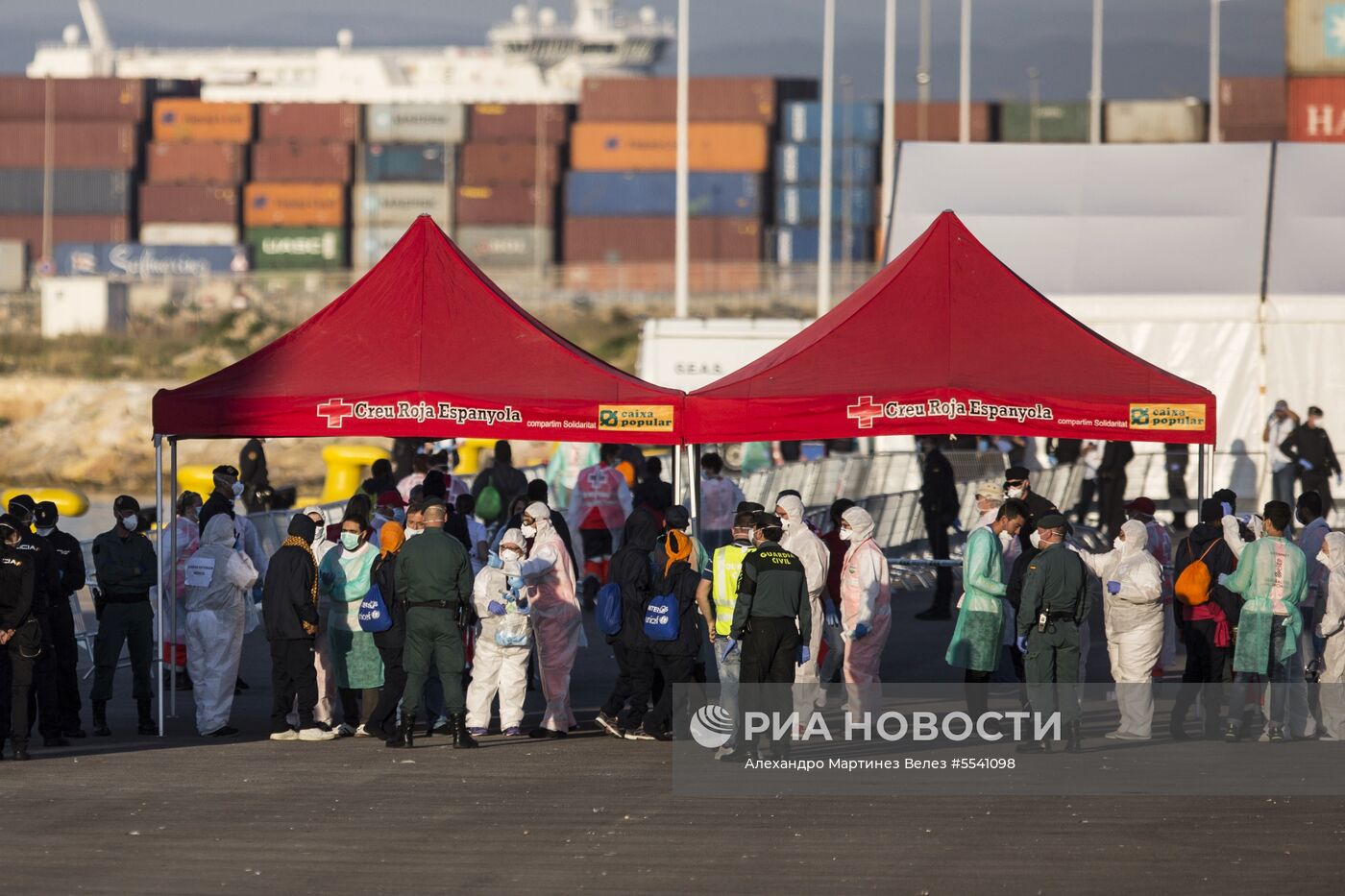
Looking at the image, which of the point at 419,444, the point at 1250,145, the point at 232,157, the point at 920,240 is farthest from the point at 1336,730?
the point at 232,157

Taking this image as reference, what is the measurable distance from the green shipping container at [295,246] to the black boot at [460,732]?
242ft

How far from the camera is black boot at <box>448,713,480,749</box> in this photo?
12320 mm

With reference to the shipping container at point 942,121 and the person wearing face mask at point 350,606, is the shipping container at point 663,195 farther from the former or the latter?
the person wearing face mask at point 350,606

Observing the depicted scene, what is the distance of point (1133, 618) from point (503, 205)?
235 feet

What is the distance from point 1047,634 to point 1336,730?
7.72 feet

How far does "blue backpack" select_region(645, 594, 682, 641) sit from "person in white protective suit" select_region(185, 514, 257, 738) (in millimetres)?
2722

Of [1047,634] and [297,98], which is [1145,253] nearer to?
[1047,634]

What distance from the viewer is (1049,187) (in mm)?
29438

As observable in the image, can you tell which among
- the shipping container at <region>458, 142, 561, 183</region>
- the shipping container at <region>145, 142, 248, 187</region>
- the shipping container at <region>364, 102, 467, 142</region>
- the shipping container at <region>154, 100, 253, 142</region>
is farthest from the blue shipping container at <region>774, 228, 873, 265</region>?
the shipping container at <region>154, 100, 253, 142</region>

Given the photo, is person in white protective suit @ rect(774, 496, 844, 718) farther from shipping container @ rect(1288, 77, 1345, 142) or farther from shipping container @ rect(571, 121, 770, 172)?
shipping container @ rect(571, 121, 770, 172)

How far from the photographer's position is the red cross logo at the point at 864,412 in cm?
1310

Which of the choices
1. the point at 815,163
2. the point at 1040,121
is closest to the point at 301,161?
the point at 815,163

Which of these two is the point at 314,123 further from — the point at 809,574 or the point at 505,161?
the point at 809,574

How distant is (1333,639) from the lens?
497 inches
